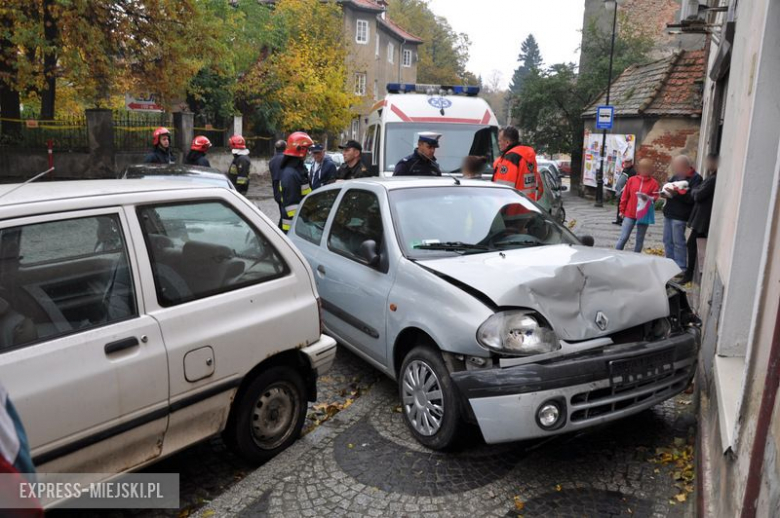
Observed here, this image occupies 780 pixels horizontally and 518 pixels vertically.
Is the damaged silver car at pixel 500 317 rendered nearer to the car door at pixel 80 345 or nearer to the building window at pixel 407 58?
the car door at pixel 80 345

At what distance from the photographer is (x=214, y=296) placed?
3.40 m

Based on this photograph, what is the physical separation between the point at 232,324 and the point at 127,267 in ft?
2.12

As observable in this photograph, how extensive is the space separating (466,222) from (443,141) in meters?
6.46

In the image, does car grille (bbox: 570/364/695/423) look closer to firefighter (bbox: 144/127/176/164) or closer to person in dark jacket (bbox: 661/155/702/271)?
person in dark jacket (bbox: 661/155/702/271)

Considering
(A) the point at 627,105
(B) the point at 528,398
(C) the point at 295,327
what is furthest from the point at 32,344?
(A) the point at 627,105

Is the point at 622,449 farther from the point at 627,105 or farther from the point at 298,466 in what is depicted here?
the point at 627,105

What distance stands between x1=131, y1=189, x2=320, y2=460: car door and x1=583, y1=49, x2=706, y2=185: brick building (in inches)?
716

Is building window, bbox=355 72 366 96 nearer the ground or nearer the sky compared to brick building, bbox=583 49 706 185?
nearer the sky

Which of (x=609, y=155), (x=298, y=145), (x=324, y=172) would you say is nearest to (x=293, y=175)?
(x=298, y=145)

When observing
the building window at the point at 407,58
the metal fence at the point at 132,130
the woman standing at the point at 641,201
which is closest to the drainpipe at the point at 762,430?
the woman standing at the point at 641,201

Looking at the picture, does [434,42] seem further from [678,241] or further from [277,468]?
[277,468]

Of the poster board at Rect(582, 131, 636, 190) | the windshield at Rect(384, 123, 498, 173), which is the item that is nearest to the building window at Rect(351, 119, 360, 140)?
the poster board at Rect(582, 131, 636, 190)

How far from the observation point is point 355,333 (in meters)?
4.84

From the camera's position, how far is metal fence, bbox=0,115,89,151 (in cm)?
1958
